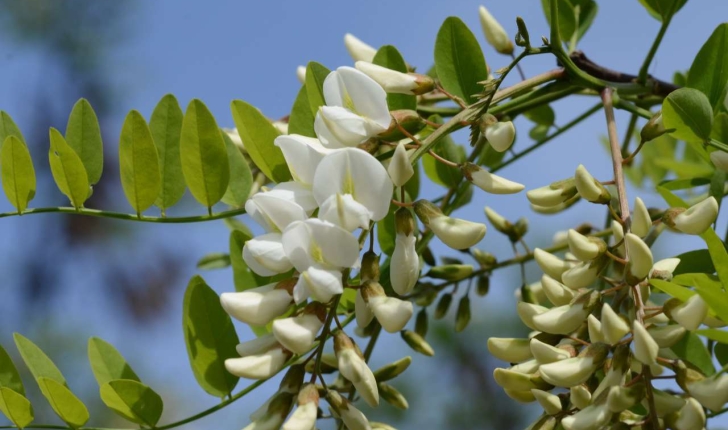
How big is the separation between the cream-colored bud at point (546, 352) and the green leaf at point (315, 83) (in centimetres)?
28

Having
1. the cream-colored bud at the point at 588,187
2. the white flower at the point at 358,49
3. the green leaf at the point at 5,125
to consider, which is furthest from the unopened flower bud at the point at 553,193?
the green leaf at the point at 5,125

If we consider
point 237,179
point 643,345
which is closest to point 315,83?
point 237,179

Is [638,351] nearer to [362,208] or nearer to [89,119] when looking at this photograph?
[362,208]

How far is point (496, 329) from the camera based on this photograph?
3895mm

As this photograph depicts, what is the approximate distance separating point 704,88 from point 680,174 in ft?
1.17

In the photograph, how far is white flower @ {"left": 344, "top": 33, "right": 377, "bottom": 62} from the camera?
91 cm

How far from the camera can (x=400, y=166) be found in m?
0.53

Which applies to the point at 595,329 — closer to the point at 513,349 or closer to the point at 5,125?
the point at 513,349

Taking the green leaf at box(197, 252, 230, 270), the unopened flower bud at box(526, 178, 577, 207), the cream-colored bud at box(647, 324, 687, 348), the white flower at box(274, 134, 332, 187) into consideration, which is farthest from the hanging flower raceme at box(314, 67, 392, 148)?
the green leaf at box(197, 252, 230, 270)

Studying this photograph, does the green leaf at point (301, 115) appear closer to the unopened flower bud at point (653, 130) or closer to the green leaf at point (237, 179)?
the green leaf at point (237, 179)

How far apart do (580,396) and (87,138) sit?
Result: 0.49 m

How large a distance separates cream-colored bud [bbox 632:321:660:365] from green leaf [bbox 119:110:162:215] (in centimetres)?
42

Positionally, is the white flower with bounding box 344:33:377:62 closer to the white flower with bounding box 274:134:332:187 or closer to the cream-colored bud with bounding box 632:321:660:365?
the white flower with bounding box 274:134:332:187

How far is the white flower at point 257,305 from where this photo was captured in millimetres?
544
